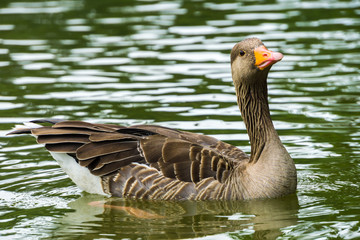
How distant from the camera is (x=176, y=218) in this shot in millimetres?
10664

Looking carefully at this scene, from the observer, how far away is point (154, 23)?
77.4 ft

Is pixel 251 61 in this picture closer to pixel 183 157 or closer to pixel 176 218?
pixel 183 157

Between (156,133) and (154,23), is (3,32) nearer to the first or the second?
(154,23)

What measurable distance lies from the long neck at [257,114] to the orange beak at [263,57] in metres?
0.56

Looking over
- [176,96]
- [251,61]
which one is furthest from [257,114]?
[176,96]

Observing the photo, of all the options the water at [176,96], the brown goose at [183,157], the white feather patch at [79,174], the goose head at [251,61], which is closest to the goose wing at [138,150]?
the brown goose at [183,157]

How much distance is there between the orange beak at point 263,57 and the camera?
35.7 ft

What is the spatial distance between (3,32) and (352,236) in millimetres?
16234

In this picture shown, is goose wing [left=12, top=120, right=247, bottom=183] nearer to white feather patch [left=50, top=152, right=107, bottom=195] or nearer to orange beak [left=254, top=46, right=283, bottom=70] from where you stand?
white feather patch [left=50, top=152, right=107, bottom=195]

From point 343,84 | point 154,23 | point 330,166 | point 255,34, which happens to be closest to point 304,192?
point 330,166

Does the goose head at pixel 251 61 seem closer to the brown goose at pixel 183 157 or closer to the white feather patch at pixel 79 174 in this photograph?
the brown goose at pixel 183 157

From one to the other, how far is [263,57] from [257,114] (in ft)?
3.86

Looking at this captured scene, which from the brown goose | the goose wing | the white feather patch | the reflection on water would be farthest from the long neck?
the white feather patch

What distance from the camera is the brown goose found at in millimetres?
11273
